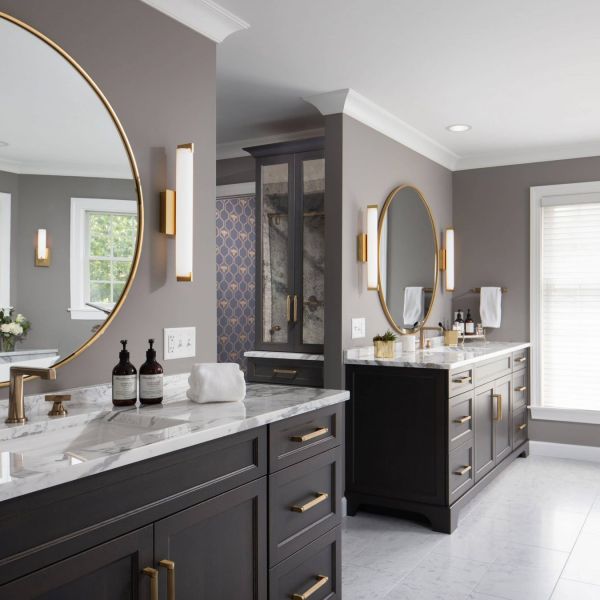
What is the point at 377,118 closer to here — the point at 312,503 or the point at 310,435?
the point at 310,435

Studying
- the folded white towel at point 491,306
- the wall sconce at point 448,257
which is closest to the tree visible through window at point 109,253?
the wall sconce at point 448,257

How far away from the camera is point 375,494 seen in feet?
12.1

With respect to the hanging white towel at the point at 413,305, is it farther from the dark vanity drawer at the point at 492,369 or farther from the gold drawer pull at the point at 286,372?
the gold drawer pull at the point at 286,372

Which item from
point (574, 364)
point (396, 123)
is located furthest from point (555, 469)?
point (396, 123)

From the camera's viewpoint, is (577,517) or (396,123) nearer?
(577,517)

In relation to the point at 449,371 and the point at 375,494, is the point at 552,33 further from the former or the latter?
the point at 375,494

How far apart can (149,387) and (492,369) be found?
2.75 meters

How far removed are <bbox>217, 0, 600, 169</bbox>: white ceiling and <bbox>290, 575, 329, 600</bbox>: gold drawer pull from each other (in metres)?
2.20

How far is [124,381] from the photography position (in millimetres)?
2141

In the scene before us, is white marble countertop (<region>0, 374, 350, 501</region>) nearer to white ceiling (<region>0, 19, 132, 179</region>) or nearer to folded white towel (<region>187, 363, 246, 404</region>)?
folded white towel (<region>187, 363, 246, 404</region>)

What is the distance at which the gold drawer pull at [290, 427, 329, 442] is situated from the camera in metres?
2.16

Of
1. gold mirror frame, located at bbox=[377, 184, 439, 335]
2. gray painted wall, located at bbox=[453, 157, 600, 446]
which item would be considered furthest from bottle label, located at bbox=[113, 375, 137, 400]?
gray painted wall, located at bbox=[453, 157, 600, 446]

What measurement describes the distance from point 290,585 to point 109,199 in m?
1.46

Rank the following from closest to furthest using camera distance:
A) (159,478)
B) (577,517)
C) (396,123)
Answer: (159,478)
(577,517)
(396,123)
